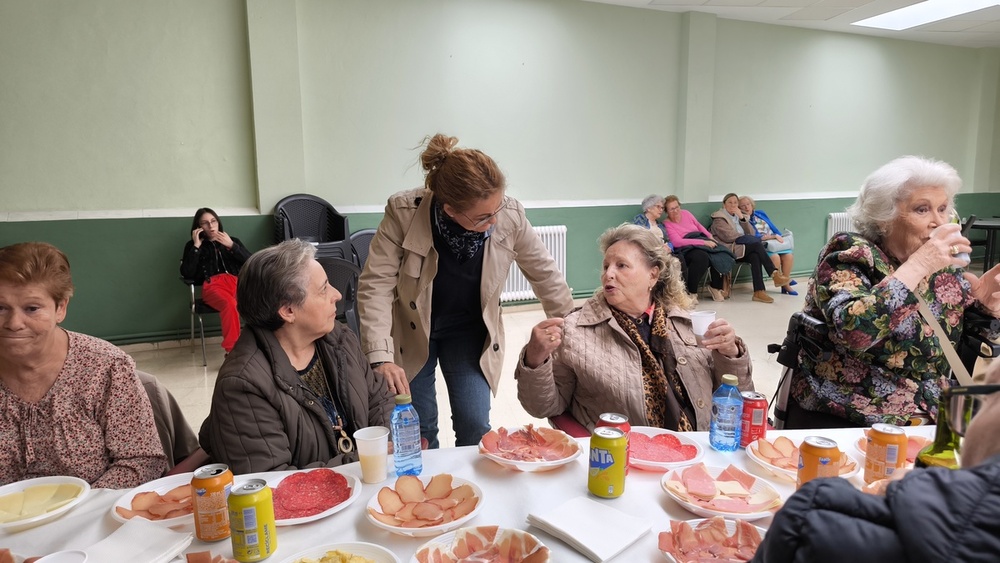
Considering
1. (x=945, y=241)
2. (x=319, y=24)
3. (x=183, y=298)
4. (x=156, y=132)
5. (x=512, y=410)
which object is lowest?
(x=512, y=410)

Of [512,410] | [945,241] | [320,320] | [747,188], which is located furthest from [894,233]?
[747,188]

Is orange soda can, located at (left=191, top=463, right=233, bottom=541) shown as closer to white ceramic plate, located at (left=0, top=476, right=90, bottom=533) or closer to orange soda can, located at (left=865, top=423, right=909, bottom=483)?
white ceramic plate, located at (left=0, top=476, right=90, bottom=533)

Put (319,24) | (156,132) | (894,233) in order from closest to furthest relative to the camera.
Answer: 1. (894,233)
2. (156,132)
3. (319,24)

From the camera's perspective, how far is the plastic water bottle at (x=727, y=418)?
150 centimetres

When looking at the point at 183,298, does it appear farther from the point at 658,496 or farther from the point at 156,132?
the point at 658,496

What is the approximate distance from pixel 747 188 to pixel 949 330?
A: 5616 mm

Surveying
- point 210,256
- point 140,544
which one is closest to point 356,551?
point 140,544

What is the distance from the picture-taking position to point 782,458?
4.62ft

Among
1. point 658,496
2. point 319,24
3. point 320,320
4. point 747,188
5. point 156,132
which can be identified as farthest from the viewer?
point 747,188

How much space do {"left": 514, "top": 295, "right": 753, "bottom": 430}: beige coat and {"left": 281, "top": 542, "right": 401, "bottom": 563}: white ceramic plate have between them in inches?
31.7

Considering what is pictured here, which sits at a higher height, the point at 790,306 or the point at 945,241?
the point at 945,241

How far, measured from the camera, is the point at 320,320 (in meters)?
1.71

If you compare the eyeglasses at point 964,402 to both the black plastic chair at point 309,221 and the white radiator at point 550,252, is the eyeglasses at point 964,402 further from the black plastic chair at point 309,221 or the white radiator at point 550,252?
the white radiator at point 550,252

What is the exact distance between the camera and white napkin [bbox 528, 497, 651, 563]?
1081mm
